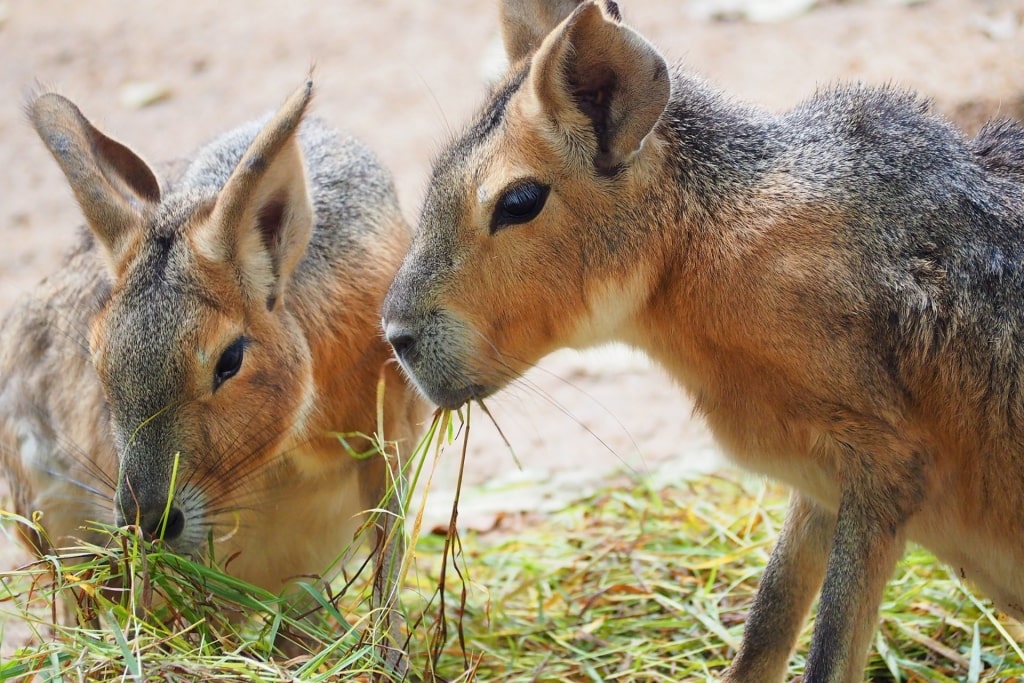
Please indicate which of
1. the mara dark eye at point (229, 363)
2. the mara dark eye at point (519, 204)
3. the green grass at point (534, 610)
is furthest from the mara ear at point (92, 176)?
the mara dark eye at point (519, 204)

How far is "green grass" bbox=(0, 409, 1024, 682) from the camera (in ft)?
12.6

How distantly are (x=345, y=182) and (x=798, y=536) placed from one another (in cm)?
210

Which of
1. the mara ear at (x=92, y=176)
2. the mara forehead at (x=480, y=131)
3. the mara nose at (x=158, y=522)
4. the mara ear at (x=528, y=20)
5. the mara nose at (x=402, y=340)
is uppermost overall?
the mara ear at (x=528, y=20)

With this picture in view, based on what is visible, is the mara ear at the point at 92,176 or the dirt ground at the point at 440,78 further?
the dirt ground at the point at 440,78

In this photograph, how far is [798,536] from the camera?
425 cm

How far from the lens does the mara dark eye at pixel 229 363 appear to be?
13.2ft

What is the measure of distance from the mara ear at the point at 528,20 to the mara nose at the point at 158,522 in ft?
6.11

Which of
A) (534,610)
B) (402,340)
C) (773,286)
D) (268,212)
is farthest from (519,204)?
(534,610)

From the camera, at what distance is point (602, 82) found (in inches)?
145

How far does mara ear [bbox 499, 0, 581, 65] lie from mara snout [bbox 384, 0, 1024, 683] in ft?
1.34

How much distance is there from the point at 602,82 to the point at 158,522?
6.22 ft

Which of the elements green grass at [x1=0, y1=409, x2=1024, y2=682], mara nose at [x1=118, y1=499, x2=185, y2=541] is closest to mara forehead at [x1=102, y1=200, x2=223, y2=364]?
mara nose at [x1=118, y1=499, x2=185, y2=541]

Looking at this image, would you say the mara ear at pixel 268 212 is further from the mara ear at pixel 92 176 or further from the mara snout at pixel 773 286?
the mara snout at pixel 773 286

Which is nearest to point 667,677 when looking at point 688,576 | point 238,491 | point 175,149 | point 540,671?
point 540,671
